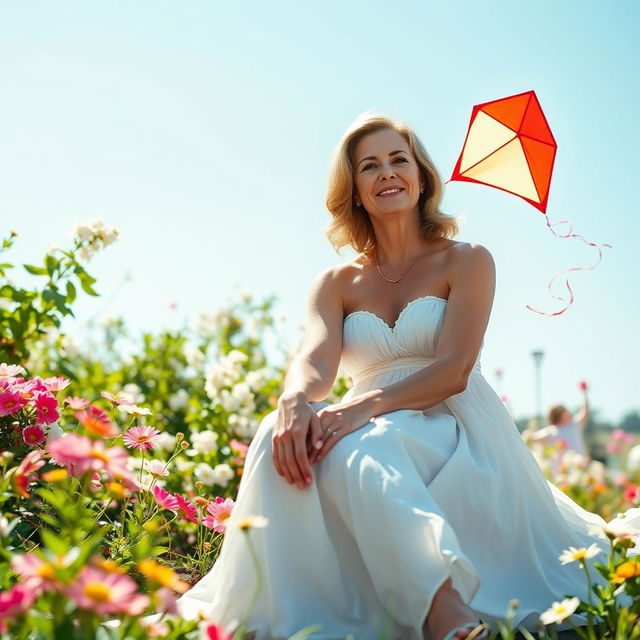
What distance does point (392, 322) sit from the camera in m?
2.82

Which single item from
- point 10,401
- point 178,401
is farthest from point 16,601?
point 178,401

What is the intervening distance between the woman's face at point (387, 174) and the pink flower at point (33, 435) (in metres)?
1.49

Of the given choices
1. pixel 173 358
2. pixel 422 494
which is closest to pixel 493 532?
pixel 422 494

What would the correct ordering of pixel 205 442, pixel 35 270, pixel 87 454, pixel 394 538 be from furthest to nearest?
pixel 205 442, pixel 35 270, pixel 394 538, pixel 87 454

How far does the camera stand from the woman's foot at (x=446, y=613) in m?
1.79

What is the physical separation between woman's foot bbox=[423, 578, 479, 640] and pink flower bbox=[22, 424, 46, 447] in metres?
1.45

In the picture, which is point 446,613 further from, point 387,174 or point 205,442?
point 205,442

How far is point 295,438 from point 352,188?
1.41 meters

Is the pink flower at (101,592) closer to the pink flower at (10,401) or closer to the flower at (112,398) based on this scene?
the flower at (112,398)

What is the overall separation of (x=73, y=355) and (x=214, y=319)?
4.47 feet

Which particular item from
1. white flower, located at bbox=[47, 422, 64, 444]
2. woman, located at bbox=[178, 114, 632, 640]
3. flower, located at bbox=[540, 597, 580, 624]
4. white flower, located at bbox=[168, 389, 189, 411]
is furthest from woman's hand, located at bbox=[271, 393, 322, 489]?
white flower, located at bbox=[168, 389, 189, 411]

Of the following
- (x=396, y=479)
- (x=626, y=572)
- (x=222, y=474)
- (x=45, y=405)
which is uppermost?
(x=45, y=405)

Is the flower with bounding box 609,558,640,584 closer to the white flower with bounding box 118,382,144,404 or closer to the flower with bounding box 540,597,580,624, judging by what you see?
the flower with bounding box 540,597,580,624

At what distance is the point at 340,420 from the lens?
2.24 metres
